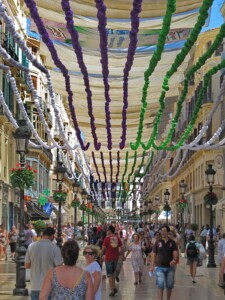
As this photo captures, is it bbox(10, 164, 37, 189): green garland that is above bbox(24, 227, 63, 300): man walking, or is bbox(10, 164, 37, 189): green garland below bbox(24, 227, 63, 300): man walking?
above

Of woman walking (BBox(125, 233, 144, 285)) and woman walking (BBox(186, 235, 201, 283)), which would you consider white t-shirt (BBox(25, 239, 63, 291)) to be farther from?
woman walking (BBox(186, 235, 201, 283))

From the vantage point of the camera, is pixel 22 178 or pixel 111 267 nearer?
pixel 111 267

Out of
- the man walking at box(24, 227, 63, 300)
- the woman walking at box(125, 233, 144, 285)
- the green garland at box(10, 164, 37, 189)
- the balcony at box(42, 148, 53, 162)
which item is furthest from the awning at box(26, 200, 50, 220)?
the man walking at box(24, 227, 63, 300)

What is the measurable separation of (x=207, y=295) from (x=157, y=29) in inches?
251

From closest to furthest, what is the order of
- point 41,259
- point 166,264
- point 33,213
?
point 41,259 → point 166,264 → point 33,213

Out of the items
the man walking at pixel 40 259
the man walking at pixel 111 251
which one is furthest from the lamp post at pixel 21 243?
the man walking at pixel 40 259

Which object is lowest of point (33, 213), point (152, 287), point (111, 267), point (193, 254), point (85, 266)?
point (152, 287)

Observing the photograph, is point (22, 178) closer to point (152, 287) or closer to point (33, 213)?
point (152, 287)

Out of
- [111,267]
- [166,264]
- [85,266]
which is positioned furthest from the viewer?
[111,267]

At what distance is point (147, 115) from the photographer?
29.7m

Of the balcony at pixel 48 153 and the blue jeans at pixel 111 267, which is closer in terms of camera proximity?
the blue jeans at pixel 111 267

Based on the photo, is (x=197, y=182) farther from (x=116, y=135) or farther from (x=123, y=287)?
(x=123, y=287)

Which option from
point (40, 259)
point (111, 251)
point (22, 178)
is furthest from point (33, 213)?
point (40, 259)

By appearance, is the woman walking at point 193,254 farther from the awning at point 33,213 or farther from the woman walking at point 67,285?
the awning at point 33,213
